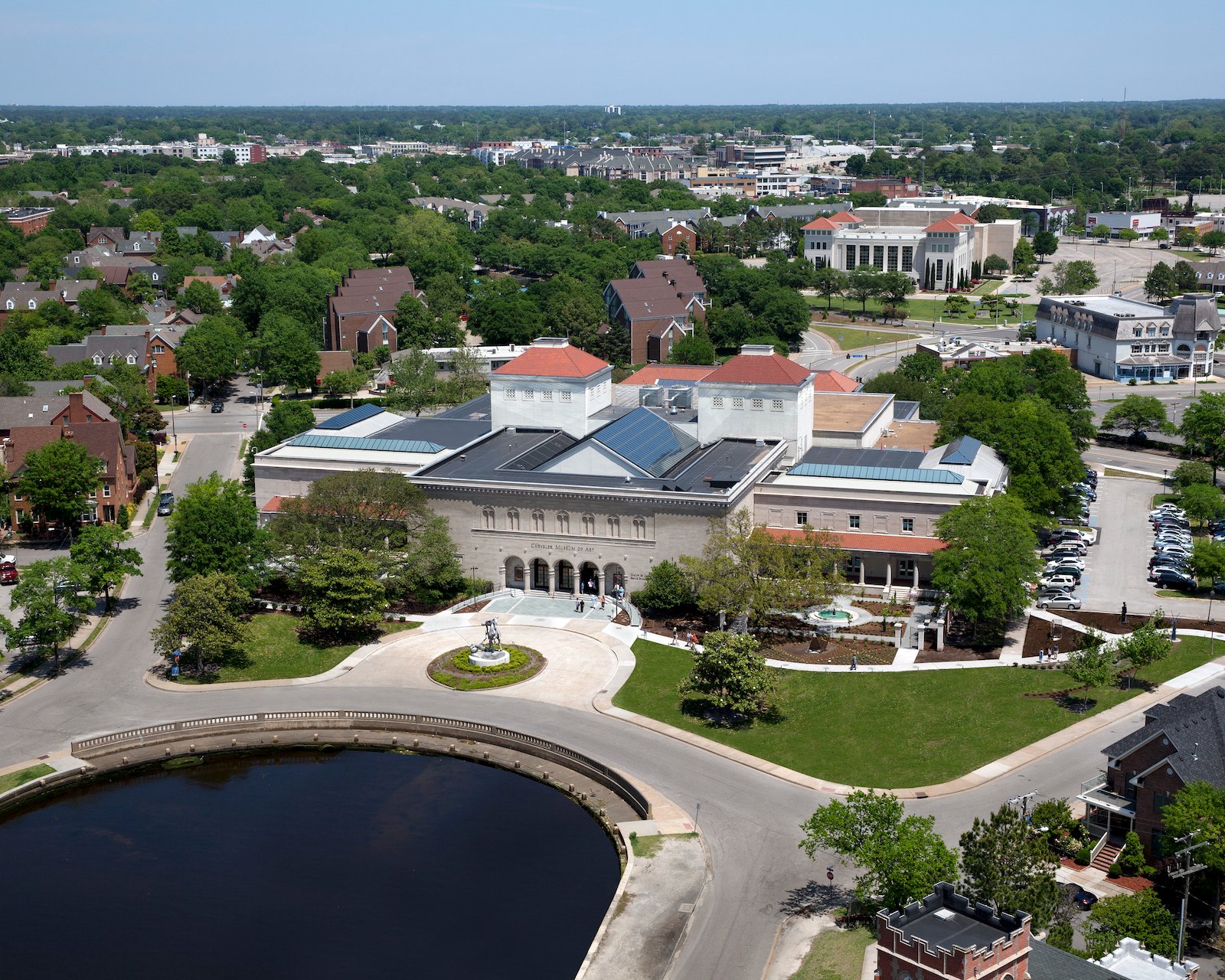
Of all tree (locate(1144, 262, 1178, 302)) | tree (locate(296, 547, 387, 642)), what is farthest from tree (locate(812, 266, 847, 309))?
tree (locate(296, 547, 387, 642))

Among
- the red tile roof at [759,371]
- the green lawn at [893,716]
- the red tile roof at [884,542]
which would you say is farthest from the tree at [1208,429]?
the green lawn at [893,716]

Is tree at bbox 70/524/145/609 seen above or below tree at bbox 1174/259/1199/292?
below

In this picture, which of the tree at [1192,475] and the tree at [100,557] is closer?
the tree at [100,557]

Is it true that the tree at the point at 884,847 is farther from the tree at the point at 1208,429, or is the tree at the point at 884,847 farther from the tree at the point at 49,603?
the tree at the point at 1208,429

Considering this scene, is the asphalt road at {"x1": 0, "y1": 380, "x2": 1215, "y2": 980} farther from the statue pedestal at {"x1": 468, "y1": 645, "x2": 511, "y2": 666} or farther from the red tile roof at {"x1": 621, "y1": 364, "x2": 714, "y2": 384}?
the red tile roof at {"x1": 621, "y1": 364, "x2": 714, "y2": 384}

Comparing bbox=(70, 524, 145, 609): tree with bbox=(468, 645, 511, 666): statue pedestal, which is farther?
bbox=(70, 524, 145, 609): tree

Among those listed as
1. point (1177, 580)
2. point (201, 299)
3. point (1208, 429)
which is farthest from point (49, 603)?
point (201, 299)

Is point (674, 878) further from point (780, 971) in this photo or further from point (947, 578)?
point (947, 578)
